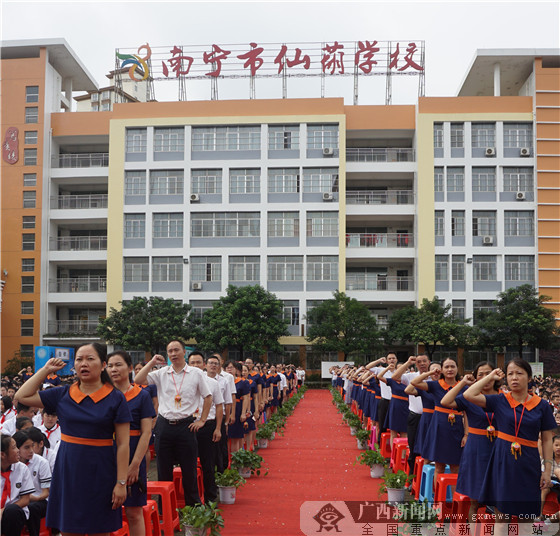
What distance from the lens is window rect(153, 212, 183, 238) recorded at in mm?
32375

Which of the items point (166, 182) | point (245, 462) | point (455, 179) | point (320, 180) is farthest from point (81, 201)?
point (245, 462)

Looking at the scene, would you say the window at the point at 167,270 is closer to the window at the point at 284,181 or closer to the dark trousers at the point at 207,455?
the window at the point at 284,181

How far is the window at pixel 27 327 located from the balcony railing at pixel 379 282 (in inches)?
570

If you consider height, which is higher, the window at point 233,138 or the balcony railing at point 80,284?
the window at point 233,138

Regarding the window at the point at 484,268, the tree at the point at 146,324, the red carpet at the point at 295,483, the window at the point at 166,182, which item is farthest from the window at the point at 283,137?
the red carpet at the point at 295,483

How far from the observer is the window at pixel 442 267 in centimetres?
3123

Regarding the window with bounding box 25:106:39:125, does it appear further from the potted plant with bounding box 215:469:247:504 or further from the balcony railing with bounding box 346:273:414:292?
the potted plant with bounding box 215:469:247:504

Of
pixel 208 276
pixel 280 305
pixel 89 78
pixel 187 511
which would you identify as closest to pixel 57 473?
pixel 187 511

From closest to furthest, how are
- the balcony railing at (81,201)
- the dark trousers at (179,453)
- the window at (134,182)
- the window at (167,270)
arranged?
the dark trousers at (179,453) → the window at (167,270) → the window at (134,182) → the balcony railing at (81,201)

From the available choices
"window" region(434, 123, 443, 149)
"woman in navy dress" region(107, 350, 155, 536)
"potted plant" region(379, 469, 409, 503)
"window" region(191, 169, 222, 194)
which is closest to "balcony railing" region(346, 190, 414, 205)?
"window" region(434, 123, 443, 149)

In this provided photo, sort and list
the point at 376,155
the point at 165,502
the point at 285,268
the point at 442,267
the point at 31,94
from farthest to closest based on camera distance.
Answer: the point at 376,155 < the point at 31,94 < the point at 285,268 < the point at 442,267 < the point at 165,502

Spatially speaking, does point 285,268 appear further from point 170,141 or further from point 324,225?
point 170,141

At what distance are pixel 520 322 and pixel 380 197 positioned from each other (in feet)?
29.8

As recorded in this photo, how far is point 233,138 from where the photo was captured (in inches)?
1282
